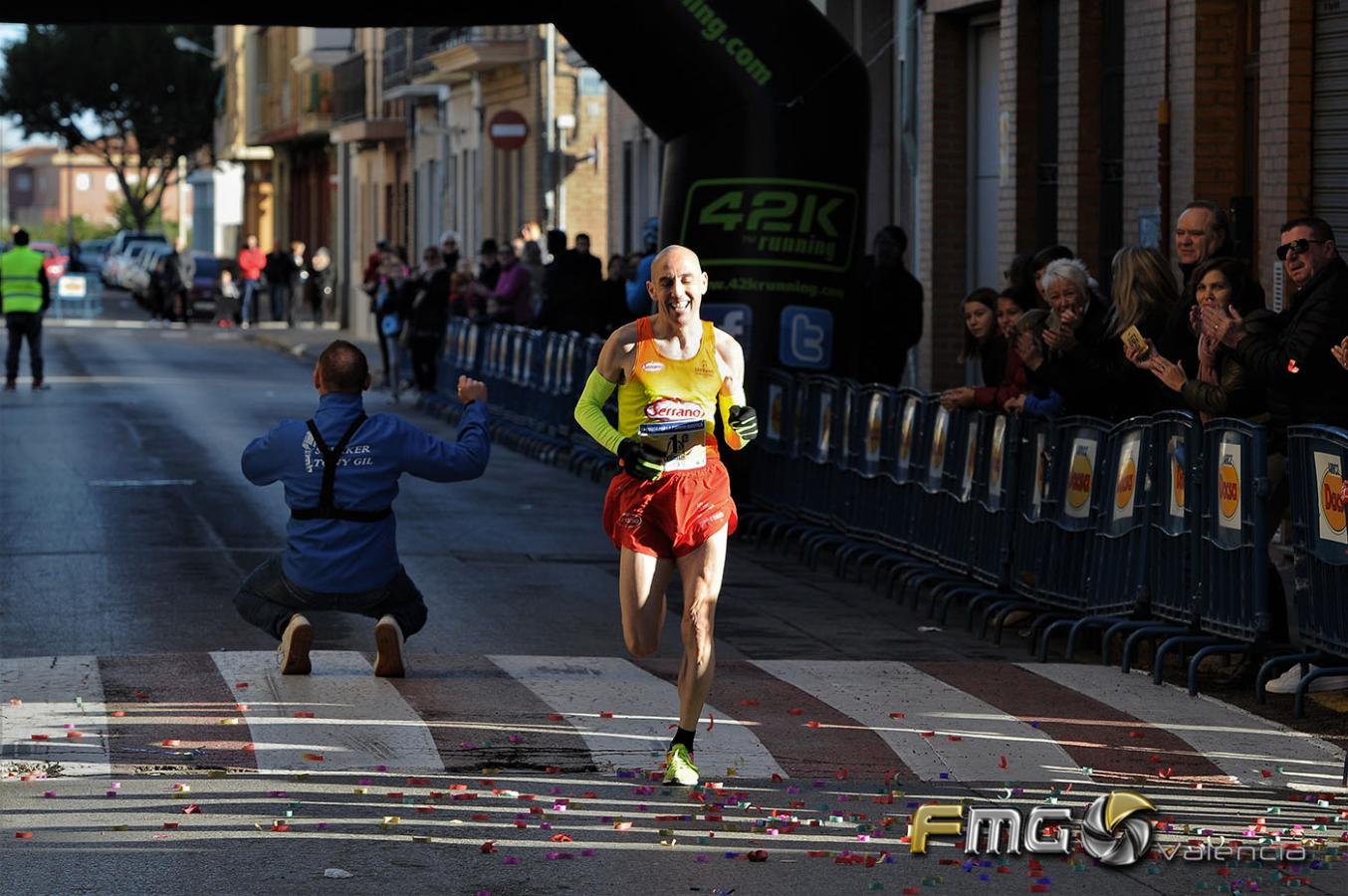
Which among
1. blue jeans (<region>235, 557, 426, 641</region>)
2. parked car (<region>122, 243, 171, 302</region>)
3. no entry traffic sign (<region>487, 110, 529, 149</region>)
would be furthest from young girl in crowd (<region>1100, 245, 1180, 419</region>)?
parked car (<region>122, 243, 171, 302</region>)

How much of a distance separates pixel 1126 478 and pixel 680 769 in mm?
3827

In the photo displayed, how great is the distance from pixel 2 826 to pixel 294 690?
8.36ft

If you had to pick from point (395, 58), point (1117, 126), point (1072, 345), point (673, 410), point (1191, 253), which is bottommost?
point (673, 410)

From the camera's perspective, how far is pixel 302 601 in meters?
10.8

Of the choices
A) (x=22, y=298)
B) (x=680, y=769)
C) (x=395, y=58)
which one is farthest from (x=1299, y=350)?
(x=395, y=58)

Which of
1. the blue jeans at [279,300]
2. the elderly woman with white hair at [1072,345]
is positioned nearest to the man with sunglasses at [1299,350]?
the elderly woman with white hair at [1072,345]

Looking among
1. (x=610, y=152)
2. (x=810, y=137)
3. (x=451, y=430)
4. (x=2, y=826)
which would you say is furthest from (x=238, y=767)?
(x=610, y=152)

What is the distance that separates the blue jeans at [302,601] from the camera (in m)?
10.8

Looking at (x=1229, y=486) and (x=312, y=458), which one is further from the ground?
(x=312, y=458)

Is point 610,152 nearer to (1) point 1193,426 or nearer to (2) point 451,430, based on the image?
(2) point 451,430

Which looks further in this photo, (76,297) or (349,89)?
(76,297)

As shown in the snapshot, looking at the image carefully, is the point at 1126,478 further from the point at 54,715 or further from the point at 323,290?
the point at 323,290

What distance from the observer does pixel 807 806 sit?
27.1 feet

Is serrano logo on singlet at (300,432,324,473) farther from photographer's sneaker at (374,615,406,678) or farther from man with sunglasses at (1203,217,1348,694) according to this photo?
man with sunglasses at (1203,217,1348,694)
